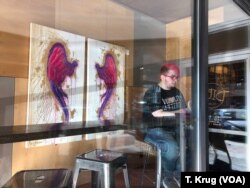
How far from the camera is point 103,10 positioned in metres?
2.79

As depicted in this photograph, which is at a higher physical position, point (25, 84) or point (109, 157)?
point (25, 84)

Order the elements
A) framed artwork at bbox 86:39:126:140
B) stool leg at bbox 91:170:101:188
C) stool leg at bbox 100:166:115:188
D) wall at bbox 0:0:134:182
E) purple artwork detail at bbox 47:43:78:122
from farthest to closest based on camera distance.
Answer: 1. framed artwork at bbox 86:39:126:140
2. purple artwork detail at bbox 47:43:78:122
3. wall at bbox 0:0:134:182
4. stool leg at bbox 91:170:101:188
5. stool leg at bbox 100:166:115:188

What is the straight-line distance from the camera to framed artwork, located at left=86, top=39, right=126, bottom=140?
2.68 metres

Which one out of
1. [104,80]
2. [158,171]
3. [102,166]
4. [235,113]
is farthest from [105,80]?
[235,113]

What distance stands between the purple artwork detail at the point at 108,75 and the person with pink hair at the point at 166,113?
87 cm

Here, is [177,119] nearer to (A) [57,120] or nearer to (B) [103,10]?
(A) [57,120]

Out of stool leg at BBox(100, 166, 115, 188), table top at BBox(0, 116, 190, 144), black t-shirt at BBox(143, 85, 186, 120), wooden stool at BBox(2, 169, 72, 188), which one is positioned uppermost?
black t-shirt at BBox(143, 85, 186, 120)

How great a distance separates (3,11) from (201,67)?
161cm

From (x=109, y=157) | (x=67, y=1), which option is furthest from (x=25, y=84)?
(x=109, y=157)

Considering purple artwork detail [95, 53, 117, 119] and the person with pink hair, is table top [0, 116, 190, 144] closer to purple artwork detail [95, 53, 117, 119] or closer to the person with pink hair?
the person with pink hair

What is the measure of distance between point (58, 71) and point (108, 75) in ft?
2.11

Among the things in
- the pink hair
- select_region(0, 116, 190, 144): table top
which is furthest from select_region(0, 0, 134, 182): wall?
the pink hair

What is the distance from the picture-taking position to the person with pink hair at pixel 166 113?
5.56ft

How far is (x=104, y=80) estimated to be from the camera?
2.79 metres
